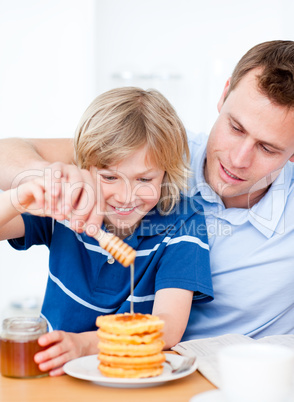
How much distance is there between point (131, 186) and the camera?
1457mm

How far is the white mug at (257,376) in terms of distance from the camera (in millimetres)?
728

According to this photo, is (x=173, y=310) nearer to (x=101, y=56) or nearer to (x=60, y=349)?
(x=60, y=349)

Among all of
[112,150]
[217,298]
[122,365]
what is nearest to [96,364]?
[122,365]

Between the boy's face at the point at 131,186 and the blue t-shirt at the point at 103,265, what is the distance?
0.08 meters

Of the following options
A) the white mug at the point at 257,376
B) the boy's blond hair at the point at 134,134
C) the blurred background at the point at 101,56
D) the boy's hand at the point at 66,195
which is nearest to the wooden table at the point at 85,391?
the white mug at the point at 257,376

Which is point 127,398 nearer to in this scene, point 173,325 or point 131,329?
point 131,329

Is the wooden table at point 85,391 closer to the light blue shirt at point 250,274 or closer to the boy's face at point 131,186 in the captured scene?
the boy's face at point 131,186

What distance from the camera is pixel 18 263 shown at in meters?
3.64

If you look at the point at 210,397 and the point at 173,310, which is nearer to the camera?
the point at 210,397

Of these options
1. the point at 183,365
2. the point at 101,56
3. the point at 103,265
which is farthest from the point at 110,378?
the point at 101,56

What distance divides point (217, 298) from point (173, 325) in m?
0.42

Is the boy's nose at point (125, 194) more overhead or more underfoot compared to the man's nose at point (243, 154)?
more underfoot

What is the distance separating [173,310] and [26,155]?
58cm

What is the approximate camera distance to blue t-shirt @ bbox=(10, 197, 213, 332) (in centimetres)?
151
